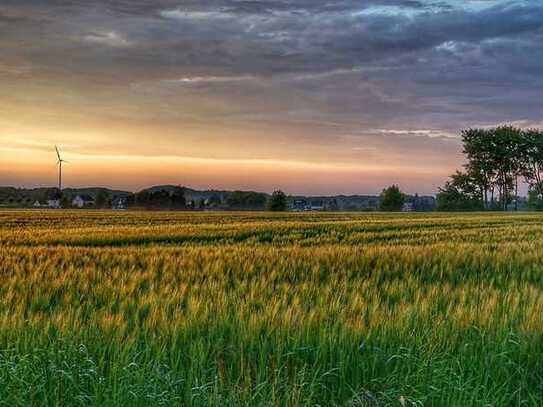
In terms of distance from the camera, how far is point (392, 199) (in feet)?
355

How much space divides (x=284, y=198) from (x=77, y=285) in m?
89.6

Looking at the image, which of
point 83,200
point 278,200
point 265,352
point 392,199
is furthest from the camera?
point 83,200

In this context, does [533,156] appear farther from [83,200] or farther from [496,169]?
[83,200]

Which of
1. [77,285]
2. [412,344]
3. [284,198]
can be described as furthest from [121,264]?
[284,198]

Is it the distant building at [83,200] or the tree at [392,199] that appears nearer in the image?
the tree at [392,199]

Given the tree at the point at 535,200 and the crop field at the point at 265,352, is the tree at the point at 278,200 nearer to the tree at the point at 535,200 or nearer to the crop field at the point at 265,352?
the tree at the point at 535,200

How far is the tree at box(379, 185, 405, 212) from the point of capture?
354ft

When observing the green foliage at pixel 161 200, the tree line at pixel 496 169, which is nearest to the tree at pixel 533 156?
the tree line at pixel 496 169

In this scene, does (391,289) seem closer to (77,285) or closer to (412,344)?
(412,344)

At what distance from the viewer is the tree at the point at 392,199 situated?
107875 mm

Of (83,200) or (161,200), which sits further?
(83,200)

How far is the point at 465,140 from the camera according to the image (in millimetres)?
102938

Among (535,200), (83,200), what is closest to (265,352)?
(535,200)

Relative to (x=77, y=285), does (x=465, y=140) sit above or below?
above
